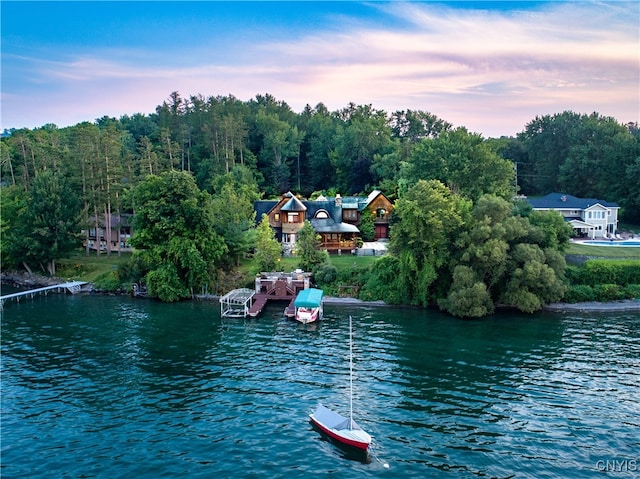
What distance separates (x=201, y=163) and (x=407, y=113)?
58.8 meters

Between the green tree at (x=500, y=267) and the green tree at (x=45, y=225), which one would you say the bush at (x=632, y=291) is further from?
the green tree at (x=45, y=225)

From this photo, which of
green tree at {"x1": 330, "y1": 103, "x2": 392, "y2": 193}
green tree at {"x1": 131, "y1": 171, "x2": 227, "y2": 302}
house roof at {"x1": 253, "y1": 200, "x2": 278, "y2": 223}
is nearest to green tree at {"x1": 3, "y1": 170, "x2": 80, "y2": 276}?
green tree at {"x1": 131, "y1": 171, "x2": 227, "y2": 302}

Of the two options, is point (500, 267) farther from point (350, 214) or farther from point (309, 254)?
point (350, 214)

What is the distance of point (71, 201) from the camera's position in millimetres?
72375

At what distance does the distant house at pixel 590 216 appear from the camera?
274ft

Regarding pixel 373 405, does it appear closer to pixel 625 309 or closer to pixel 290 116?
pixel 625 309

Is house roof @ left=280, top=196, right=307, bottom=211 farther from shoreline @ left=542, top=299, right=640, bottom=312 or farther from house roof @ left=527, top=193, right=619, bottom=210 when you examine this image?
shoreline @ left=542, top=299, right=640, bottom=312

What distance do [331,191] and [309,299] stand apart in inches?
2344

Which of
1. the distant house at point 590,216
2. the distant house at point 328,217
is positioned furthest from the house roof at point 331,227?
the distant house at point 590,216

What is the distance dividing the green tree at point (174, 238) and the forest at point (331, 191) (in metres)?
0.17

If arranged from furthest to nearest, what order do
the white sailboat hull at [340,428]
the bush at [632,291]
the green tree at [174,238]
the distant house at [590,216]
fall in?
the distant house at [590,216] → the green tree at [174,238] → the bush at [632,291] → the white sailboat hull at [340,428]

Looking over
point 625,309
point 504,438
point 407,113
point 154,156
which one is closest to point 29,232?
point 154,156

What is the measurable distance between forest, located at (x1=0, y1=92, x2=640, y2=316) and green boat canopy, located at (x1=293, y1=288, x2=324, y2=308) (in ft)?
23.9

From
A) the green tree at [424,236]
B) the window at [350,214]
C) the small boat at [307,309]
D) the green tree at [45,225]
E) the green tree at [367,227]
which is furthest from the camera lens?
the window at [350,214]
